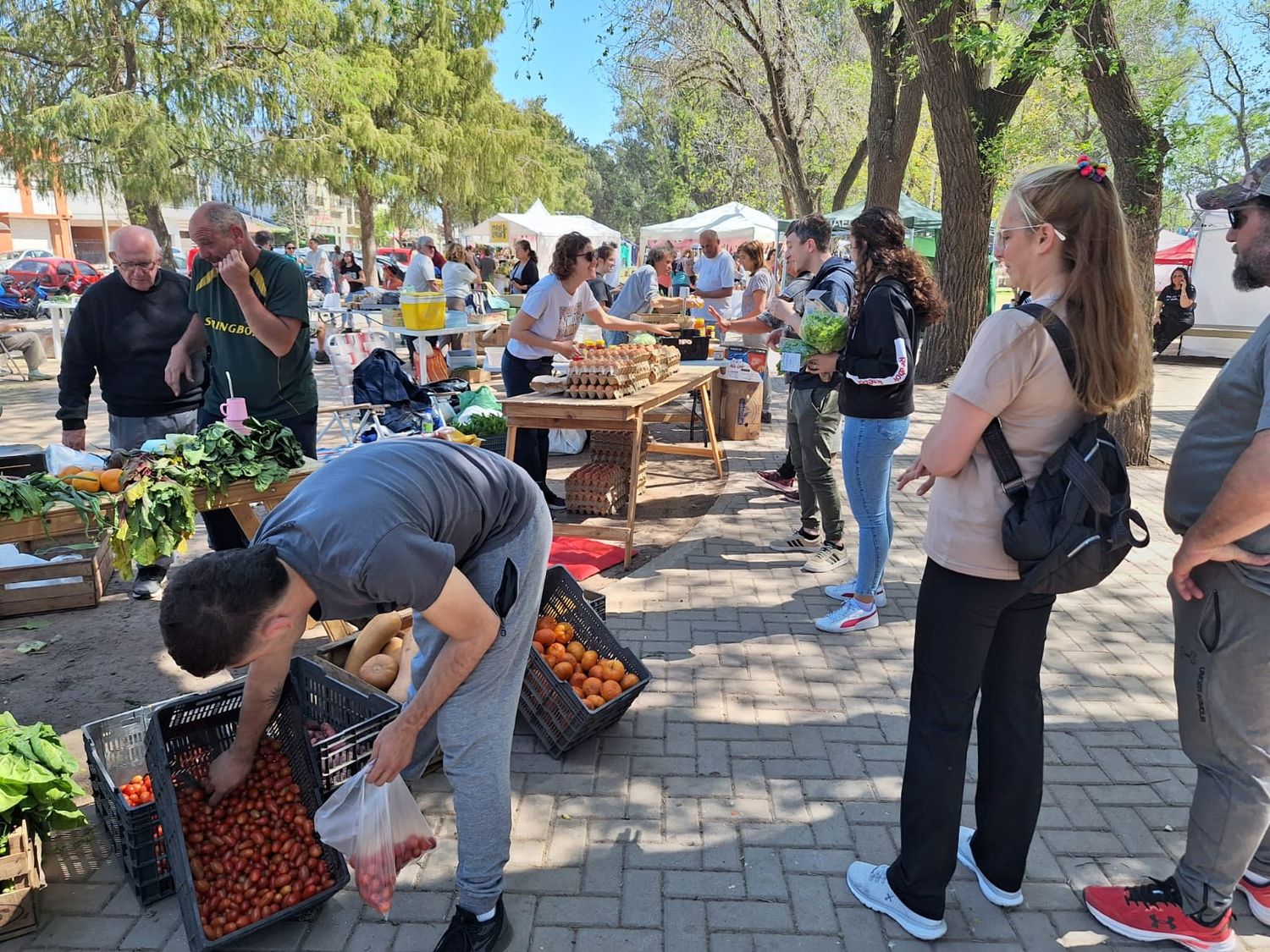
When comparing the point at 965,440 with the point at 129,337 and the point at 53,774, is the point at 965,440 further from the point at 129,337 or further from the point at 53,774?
the point at 129,337

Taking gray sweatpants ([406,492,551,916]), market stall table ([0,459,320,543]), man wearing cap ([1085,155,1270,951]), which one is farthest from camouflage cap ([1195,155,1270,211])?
→ market stall table ([0,459,320,543])

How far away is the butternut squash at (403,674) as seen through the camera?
11.0 ft

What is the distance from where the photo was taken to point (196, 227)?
3.86 m

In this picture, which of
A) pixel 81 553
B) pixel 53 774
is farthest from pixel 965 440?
pixel 81 553

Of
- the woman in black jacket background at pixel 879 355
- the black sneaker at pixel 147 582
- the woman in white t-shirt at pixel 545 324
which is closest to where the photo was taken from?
the woman in black jacket background at pixel 879 355

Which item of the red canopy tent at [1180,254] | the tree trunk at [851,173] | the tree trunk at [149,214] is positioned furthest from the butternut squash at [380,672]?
the red canopy tent at [1180,254]

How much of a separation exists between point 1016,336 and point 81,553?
515cm

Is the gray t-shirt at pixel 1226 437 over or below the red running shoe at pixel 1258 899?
over

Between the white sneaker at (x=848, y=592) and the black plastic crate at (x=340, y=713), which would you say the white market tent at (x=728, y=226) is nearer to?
the white sneaker at (x=848, y=592)

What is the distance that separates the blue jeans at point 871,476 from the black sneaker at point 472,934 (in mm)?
2670

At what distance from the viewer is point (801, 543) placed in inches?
229

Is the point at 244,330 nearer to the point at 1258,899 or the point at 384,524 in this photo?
the point at 384,524

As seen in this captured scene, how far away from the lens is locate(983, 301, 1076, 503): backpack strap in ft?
6.79

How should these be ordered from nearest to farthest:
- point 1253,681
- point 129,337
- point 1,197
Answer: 1. point 1253,681
2. point 129,337
3. point 1,197
